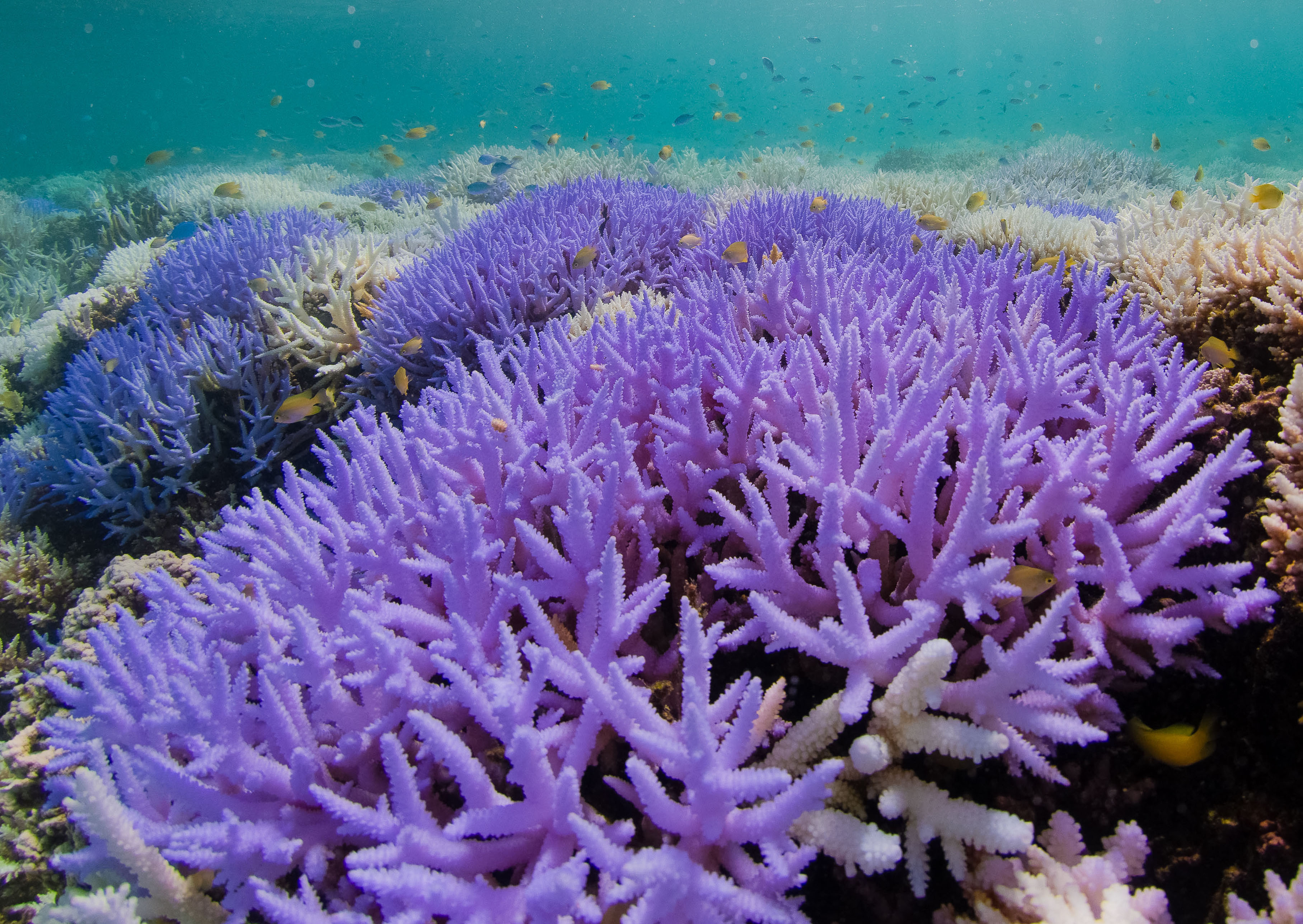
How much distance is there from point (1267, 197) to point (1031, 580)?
147 inches

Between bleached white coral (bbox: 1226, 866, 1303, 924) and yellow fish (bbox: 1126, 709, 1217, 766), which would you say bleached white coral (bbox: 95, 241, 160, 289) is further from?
bleached white coral (bbox: 1226, 866, 1303, 924)

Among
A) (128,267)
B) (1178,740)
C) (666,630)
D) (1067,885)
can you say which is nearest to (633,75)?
(128,267)

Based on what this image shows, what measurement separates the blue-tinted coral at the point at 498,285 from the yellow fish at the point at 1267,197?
A: 3581mm

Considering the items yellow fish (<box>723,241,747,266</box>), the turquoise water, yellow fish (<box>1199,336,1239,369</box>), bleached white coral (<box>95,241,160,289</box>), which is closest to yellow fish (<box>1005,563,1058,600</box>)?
yellow fish (<box>1199,336,1239,369</box>)

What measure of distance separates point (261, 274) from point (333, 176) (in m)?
18.0

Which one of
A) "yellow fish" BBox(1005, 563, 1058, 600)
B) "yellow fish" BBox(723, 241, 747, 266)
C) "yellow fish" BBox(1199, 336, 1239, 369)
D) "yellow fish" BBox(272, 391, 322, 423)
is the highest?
"yellow fish" BBox(723, 241, 747, 266)

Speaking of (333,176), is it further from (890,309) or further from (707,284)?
(890,309)

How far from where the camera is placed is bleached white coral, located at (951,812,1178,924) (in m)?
1.25

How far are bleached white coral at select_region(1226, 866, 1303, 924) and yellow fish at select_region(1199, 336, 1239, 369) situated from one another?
1.75m

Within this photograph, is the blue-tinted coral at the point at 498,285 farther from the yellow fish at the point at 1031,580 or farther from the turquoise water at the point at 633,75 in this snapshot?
the turquoise water at the point at 633,75

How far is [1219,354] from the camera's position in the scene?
7.35ft

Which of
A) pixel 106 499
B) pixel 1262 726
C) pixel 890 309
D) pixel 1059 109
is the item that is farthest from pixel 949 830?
pixel 1059 109

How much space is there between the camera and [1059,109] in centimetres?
7206

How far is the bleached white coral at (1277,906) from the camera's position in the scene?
3.91 ft
